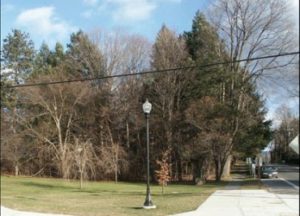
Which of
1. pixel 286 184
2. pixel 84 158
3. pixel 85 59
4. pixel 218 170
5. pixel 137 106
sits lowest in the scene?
pixel 286 184

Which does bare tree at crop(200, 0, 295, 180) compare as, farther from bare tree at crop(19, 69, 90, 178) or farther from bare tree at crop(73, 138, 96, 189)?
bare tree at crop(19, 69, 90, 178)

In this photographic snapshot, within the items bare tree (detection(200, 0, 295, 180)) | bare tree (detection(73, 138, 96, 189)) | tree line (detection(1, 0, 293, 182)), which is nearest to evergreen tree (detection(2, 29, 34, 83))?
tree line (detection(1, 0, 293, 182))

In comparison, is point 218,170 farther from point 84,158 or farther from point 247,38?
point 247,38

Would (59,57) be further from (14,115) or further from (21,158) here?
(21,158)

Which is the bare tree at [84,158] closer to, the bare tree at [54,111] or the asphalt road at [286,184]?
the bare tree at [54,111]

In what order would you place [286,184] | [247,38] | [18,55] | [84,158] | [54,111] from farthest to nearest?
1. [18,55]
2. [54,111]
3. [84,158]
4. [286,184]
5. [247,38]

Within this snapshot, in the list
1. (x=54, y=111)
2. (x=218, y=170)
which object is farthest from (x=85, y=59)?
(x=218, y=170)

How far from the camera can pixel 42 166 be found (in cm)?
4825

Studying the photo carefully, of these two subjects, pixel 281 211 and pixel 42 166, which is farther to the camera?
pixel 42 166

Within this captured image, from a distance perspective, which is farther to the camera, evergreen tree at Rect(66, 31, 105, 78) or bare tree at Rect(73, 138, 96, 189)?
bare tree at Rect(73, 138, 96, 189)

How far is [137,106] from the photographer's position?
39719 mm

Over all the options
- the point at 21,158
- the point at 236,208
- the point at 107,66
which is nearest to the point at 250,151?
the point at 107,66

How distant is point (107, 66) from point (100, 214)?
50.3 ft

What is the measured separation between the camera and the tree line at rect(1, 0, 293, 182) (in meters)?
25.8
